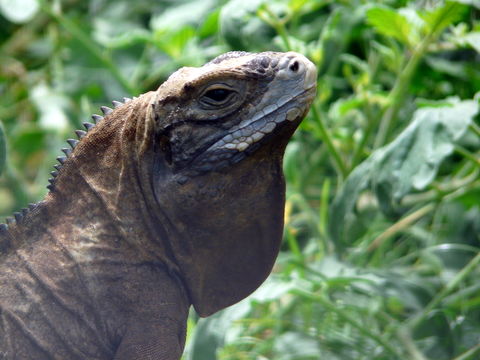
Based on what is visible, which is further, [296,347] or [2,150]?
[296,347]

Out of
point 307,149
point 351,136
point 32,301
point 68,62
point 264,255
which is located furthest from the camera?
point 68,62

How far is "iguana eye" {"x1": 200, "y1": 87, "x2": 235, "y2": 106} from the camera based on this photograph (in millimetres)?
1615

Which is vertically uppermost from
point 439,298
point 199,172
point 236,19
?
point 199,172

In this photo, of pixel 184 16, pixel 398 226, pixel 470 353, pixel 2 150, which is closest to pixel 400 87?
pixel 398 226

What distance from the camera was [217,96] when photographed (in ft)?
5.31

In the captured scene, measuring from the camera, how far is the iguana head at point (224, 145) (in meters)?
1.62

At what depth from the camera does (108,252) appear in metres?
1.70

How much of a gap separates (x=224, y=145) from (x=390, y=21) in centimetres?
104

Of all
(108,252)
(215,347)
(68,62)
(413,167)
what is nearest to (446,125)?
(413,167)

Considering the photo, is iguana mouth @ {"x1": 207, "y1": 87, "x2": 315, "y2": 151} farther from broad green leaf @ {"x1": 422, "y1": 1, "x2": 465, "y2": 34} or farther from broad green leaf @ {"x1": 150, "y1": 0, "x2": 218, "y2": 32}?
broad green leaf @ {"x1": 150, "y1": 0, "x2": 218, "y2": 32}

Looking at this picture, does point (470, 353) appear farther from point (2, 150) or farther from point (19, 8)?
point (19, 8)

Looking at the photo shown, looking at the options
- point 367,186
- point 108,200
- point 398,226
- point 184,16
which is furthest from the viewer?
point 184,16

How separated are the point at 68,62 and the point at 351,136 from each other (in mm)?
2031

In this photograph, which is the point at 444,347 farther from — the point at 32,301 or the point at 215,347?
the point at 32,301
